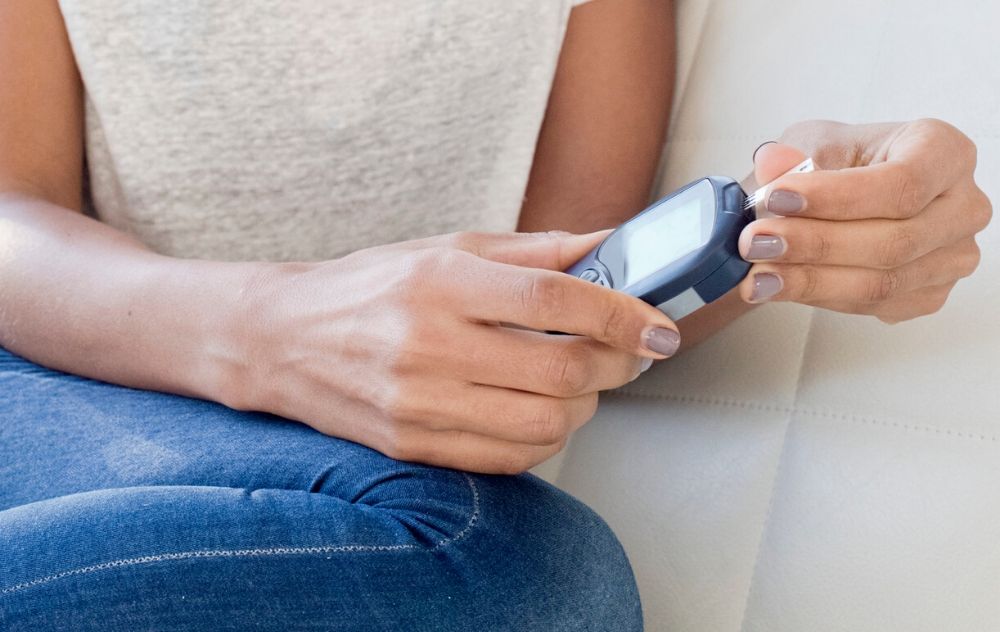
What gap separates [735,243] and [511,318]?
0.13 meters

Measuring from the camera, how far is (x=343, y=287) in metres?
0.60

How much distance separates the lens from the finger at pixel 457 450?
56 centimetres

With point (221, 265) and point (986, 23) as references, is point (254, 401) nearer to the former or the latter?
point (221, 265)

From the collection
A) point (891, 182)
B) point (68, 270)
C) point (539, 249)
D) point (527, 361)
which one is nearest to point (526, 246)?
point (539, 249)

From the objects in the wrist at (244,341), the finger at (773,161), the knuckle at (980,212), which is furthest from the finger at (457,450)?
the knuckle at (980,212)

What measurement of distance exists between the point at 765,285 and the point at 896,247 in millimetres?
87

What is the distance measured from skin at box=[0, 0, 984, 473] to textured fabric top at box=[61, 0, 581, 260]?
4 cm

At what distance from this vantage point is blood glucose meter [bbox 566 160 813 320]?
1.75 ft

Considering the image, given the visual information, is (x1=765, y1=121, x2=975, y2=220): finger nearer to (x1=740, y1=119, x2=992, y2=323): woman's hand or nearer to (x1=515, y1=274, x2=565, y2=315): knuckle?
(x1=740, y1=119, x2=992, y2=323): woman's hand

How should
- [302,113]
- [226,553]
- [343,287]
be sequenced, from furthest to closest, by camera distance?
[302,113], [343,287], [226,553]

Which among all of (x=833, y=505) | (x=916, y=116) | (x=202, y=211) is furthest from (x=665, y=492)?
(x=202, y=211)

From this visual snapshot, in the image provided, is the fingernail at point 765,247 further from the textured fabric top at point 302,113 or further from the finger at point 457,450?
the textured fabric top at point 302,113

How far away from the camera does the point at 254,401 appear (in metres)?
0.63

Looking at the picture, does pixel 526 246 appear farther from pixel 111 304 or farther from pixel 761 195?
pixel 111 304
